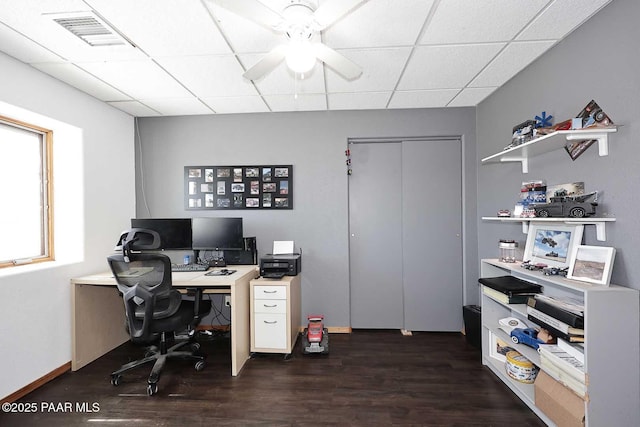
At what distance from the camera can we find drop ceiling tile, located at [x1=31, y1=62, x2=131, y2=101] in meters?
2.25

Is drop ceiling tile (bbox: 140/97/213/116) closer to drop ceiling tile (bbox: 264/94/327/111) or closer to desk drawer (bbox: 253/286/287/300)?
drop ceiling tile (bbox: 264/94/327/111)

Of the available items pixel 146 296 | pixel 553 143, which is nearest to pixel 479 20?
pixel 553 143

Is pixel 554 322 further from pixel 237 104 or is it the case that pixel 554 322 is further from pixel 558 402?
pixel 237 104

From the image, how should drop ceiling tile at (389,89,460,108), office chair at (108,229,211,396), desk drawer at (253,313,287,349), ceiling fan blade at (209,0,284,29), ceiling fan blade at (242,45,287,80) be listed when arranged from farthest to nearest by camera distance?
drop ceiling tile at (389,89,460,108) < desk drawer at (253,313,287,349) < office chair at (108,229,211,396) < ceiling fan blade at (242,45,287,80) < ceiling fan blade at (209,0,284,29)

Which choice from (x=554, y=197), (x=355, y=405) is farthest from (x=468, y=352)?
(x=554, y=197)

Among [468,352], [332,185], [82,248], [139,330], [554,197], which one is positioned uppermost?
[332,185]

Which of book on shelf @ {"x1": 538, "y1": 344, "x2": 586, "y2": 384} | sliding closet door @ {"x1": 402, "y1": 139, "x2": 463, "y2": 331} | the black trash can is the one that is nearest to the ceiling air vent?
sliding closet door @ {"x1": 402, "y1": 139, "x2": 463, "y2": 331}

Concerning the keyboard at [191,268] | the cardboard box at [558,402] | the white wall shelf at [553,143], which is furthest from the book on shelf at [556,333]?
the keyboard at [191,268]

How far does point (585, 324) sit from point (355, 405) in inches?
59.3

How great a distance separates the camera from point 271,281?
8.98 ft

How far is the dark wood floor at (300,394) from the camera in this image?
1.90m

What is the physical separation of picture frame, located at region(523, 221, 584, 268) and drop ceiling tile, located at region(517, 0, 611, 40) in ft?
4.30

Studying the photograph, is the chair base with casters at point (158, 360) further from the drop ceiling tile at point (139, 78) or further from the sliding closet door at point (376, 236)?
the drop ceiling tile at point (139, 78)

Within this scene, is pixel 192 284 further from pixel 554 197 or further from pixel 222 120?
pixel 554 197
